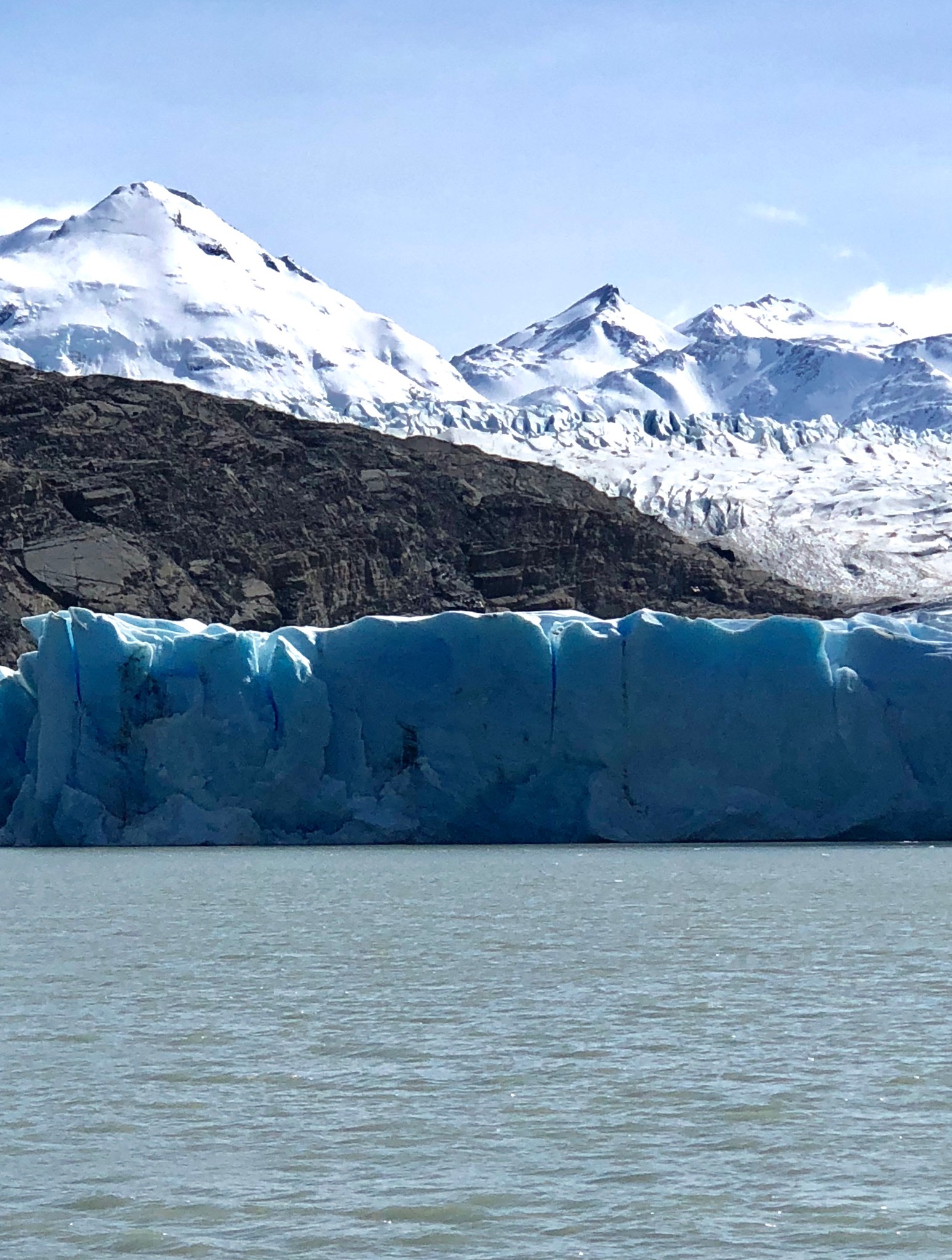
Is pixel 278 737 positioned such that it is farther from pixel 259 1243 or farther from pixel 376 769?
pixel 259 1243

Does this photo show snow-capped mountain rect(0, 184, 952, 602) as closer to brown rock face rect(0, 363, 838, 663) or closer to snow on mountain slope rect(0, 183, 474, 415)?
snow on mountain slope rect(0, 183, 474, 415)

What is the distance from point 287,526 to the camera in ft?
178

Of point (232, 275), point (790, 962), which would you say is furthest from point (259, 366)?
point (790, 962)

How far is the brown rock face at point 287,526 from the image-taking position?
50.3m

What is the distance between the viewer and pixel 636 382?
570 feet

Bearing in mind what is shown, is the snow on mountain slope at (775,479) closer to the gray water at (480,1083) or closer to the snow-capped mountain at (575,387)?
the snow-capped mountain at (575,387)

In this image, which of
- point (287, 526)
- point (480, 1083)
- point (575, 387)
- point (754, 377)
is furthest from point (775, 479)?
point (754, 377)

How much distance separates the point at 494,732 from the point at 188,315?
424 ft

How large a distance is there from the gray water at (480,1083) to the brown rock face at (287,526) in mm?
34718

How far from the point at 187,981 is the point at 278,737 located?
1185cm

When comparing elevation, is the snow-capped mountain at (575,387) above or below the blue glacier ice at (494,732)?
above

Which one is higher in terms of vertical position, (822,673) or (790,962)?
(822,673)

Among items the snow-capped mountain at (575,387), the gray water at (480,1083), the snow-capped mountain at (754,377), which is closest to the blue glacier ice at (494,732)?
the gray water at (480,1083)

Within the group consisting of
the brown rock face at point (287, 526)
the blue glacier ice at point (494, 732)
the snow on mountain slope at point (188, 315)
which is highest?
the snow on mountain slope at point (188, 315)
